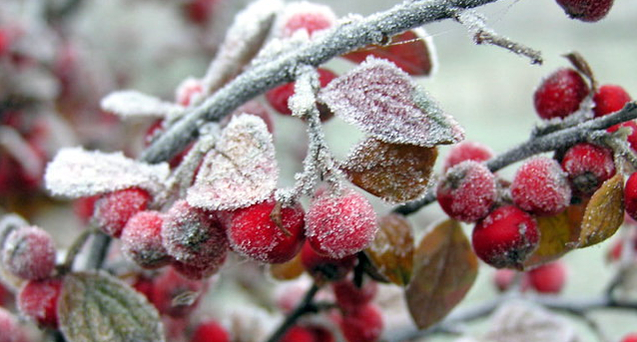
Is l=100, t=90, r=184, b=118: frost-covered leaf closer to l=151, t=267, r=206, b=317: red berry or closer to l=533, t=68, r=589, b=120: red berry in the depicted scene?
l=151, t=267, r=206, b=317: red berry

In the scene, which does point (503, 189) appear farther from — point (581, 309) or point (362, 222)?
point (581, 309)

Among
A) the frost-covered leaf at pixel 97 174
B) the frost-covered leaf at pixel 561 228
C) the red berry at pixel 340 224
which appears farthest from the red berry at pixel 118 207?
the frost-covered leaf at pixel 561 228

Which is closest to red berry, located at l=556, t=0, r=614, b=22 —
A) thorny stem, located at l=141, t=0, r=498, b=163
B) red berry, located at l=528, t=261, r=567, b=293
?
thorny stem, located at l=141, t=0, r=498, b=163

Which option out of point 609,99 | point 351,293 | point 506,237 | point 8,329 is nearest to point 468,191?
point 506,237

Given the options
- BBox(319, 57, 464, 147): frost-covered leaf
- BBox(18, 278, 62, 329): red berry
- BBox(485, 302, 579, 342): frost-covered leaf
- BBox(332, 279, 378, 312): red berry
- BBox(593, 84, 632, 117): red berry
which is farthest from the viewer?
BBox(485, 302, 579, 342): frost-covered leaf

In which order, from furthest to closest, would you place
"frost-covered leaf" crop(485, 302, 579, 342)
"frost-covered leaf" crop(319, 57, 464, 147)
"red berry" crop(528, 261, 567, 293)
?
1. "red berry" crop(528, 261, 567, 293)
2. "frost-covered leaf" crop(485, 302, 579, 342)
3. "frost-covered leaf" crop(319, 57, 464, 147)

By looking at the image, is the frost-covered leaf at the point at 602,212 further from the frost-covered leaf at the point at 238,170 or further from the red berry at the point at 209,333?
the red berry at the point at 209,333

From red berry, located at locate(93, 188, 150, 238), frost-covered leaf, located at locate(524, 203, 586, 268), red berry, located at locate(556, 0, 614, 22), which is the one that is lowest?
frost-covered leaf, located at locate(524, 203, 586, 268)

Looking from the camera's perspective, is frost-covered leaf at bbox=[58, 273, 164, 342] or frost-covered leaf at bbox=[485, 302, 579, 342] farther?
frost-covered leaf at bbox=[485, 302, 579, 342]
